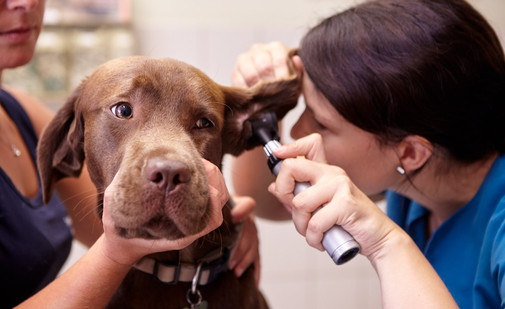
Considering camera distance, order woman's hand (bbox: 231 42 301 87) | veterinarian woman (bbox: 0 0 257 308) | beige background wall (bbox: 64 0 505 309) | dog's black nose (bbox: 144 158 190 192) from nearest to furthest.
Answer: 1. dog's black nose (bbox: 144 158 190 192)
2. veterinarian woman (bbox: 0 0 257 308)
3. woman's hand (bbox: 231 42 301 87)
4. beige background wall (bbox: 64 0 505 309)

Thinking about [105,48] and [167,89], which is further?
[105,48]

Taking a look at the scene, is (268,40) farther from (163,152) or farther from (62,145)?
(163,152)

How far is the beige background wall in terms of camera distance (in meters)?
2.69

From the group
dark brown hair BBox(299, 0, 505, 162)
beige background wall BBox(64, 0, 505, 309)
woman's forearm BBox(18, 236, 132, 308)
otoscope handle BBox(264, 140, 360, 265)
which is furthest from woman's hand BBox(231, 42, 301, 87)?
beige background wall BBox(64, 0, 505, 309)

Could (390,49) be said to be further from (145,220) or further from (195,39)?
(195,39)

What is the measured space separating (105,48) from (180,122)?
65.7 inches

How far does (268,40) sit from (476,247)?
182 cm

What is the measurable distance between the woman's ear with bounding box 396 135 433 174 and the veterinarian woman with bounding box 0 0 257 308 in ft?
1.36

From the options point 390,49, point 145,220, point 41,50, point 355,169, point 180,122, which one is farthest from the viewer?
point 41,50

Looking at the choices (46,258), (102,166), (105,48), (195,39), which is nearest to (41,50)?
(105,48)

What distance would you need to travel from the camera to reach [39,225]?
136cm

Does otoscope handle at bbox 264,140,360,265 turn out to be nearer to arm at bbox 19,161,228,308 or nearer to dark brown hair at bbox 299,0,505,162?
arm at bbox 19,161,228,308

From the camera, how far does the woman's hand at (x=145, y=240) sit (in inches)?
37.2

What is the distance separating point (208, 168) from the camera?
1.00 m
